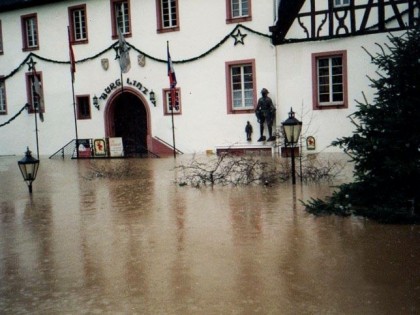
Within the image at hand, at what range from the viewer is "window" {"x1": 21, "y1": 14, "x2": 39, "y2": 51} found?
90.7 feet

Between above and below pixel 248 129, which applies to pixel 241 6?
above

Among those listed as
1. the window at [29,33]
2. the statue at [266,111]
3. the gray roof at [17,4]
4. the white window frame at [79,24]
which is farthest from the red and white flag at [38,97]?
the statue at [266,111]

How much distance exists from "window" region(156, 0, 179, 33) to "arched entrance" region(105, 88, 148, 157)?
3.58m

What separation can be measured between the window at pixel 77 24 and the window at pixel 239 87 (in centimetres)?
821

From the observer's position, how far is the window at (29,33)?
27.7m

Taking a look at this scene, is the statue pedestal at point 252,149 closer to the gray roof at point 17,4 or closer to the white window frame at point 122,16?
the white window frame at point 122,16

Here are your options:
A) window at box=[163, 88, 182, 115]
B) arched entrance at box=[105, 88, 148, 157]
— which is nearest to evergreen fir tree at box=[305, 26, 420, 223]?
window at box=[163, 88, 182, 115]

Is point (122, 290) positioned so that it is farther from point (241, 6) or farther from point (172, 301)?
point (241, 6)

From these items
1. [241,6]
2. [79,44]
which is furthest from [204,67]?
[79,44]

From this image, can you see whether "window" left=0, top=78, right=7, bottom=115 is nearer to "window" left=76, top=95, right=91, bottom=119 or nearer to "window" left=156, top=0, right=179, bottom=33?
"window" left=76, top=95, right=91, bottom=119

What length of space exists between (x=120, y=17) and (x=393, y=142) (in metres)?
19.6

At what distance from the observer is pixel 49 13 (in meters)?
27.0

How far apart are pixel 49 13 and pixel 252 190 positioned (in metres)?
19.4

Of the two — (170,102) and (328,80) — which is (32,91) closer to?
(170,102)
